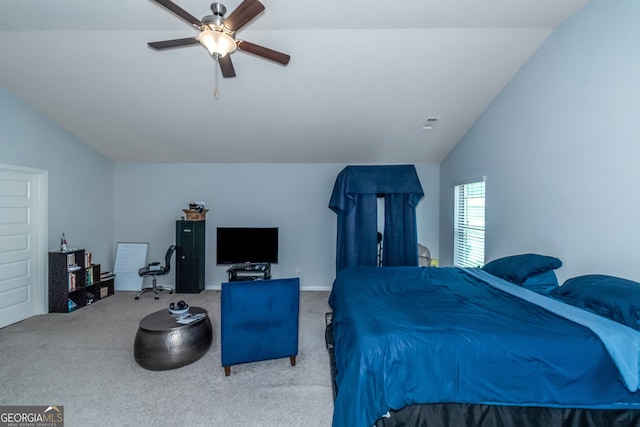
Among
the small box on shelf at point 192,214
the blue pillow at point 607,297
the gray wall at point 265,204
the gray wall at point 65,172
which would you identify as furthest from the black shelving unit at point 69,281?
the blue pillow at point 607,297

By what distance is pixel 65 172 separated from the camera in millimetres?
3994

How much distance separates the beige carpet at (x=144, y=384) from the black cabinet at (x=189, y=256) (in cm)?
138

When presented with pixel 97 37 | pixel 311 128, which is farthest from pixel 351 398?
pixel 97 37

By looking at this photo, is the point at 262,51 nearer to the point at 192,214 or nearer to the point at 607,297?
the point at 607,297

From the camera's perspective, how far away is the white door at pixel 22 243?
3285 millimetres

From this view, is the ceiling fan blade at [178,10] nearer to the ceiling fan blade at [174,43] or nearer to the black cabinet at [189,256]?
the ceiling fan blade at [174,43]

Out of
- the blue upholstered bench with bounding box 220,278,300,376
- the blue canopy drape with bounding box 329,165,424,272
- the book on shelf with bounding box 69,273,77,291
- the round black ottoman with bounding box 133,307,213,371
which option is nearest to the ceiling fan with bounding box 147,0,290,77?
the blue upholstered bench with bounding box 220,278,300,376

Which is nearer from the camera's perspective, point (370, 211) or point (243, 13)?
point (243, 13)

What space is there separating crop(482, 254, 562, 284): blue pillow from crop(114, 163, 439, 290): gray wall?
227 centimetres

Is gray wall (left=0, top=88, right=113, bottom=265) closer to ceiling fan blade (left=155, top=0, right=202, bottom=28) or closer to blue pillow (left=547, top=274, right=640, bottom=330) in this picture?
ceiling fan blade (left=155, top=0, right=202, bottom=28)

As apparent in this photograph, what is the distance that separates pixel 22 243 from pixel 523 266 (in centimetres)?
570

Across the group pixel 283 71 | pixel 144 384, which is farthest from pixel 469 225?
pixel 144 384

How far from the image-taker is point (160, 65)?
113 inches

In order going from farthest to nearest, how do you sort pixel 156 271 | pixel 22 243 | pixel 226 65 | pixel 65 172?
pixel 156 271
pixel 65 172
pixel 22 243
pixel 226 65
